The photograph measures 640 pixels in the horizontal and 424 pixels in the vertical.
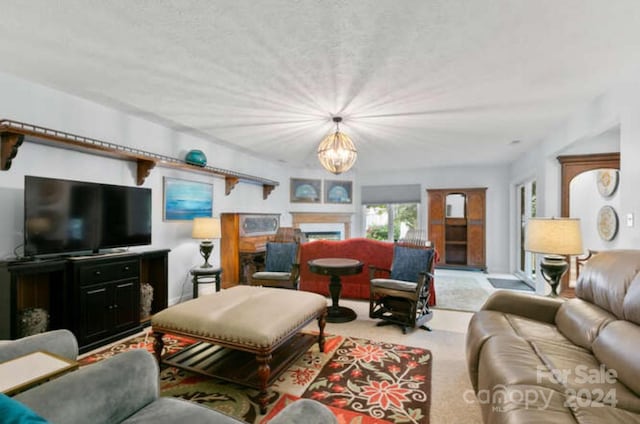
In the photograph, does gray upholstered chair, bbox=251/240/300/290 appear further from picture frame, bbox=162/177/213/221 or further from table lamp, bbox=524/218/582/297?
table lamp, bbox=524/218/582/297

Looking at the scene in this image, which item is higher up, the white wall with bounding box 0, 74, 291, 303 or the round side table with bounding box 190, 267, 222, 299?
the white wall with bounding box 0, 74, 291, 303

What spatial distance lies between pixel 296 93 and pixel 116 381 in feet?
Result: 8.83

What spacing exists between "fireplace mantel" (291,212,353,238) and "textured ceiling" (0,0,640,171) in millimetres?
3937

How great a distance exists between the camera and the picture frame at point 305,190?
7625 millimetres

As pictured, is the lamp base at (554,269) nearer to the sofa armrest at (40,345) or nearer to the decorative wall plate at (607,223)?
the decorative wall plate at (607,223)

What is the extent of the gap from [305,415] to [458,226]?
24.1ft

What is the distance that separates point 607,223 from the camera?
4500 millimetres

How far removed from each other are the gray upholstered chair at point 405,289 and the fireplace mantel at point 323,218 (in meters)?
4.03

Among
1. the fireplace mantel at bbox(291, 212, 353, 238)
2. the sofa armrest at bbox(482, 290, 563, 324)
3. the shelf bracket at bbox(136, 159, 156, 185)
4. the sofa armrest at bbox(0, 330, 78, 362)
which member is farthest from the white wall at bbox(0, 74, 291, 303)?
the sofa armrest at bbox(482, 290, 563, 324)

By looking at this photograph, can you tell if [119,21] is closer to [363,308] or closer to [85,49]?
[85,49]

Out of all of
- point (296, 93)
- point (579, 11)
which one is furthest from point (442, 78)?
point (296, 93)

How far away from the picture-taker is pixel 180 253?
4414 millimetres

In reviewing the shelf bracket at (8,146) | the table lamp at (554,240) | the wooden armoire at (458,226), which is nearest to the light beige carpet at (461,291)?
the wooden armoire at (458,226)

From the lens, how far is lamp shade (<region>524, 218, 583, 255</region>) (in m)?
2.51
